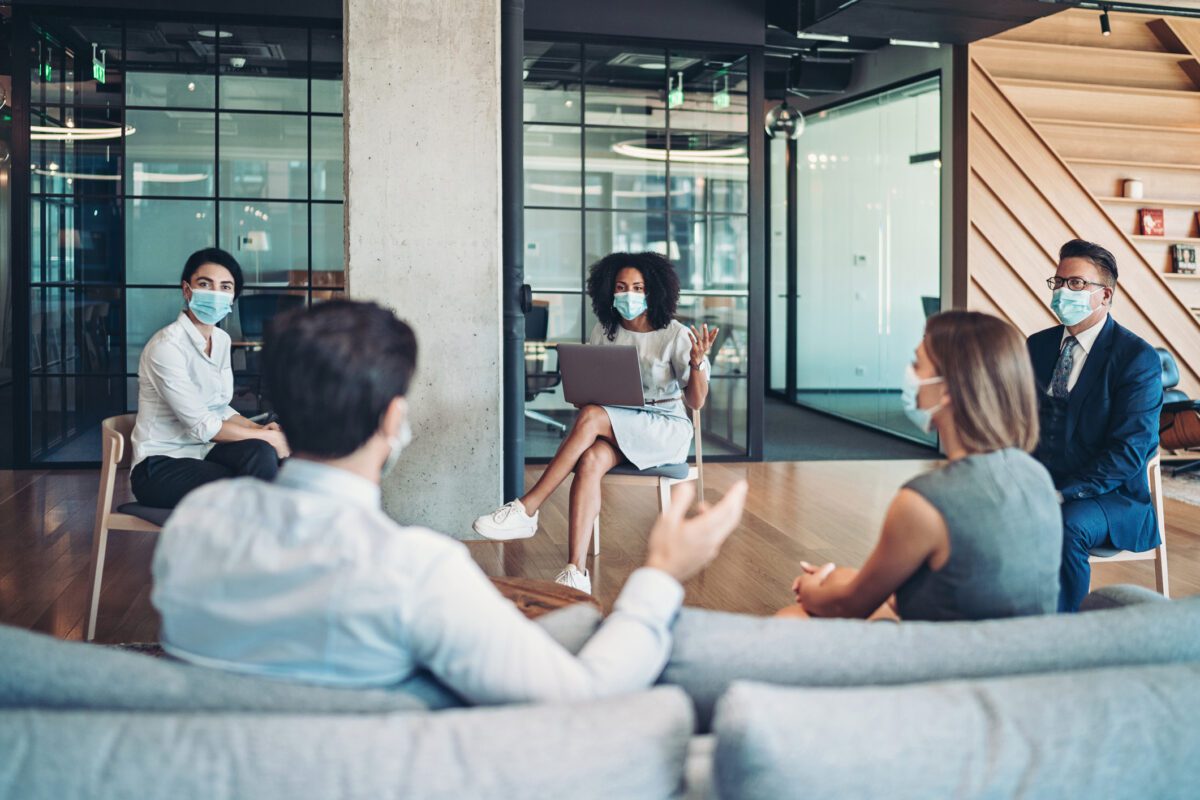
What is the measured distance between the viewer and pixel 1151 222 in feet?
24.8

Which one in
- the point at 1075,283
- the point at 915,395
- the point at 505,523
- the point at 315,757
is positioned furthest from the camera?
the point at 505,523

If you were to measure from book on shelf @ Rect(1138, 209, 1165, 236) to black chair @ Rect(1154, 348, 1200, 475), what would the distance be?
3.62ft

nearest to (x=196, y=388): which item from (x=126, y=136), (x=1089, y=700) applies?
(x=1089, y=700)

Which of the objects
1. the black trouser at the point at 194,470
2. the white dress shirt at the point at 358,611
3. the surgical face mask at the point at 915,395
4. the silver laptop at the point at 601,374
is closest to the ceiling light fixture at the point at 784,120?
the silver laptop at the point at 601,374

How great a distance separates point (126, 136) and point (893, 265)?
5745 mm

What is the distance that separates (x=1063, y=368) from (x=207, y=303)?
2.90 meters

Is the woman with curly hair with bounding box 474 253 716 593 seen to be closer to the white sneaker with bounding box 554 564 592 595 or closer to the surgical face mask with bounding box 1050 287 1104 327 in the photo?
the white sneaker with bounding box 554 564 592 595

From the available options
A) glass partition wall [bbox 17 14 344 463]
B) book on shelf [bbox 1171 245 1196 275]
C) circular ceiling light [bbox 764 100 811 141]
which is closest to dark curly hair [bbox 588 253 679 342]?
glass partition wall [bbox 17 14 344 463]

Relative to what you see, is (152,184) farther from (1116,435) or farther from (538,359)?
(1116,435)

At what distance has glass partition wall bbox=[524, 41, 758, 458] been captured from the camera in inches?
278

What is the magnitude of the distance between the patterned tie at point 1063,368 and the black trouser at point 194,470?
8.54ft

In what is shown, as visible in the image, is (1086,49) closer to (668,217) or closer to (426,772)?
(668,217)

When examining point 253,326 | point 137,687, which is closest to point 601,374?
point 137,687

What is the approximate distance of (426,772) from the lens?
113 centimetres
